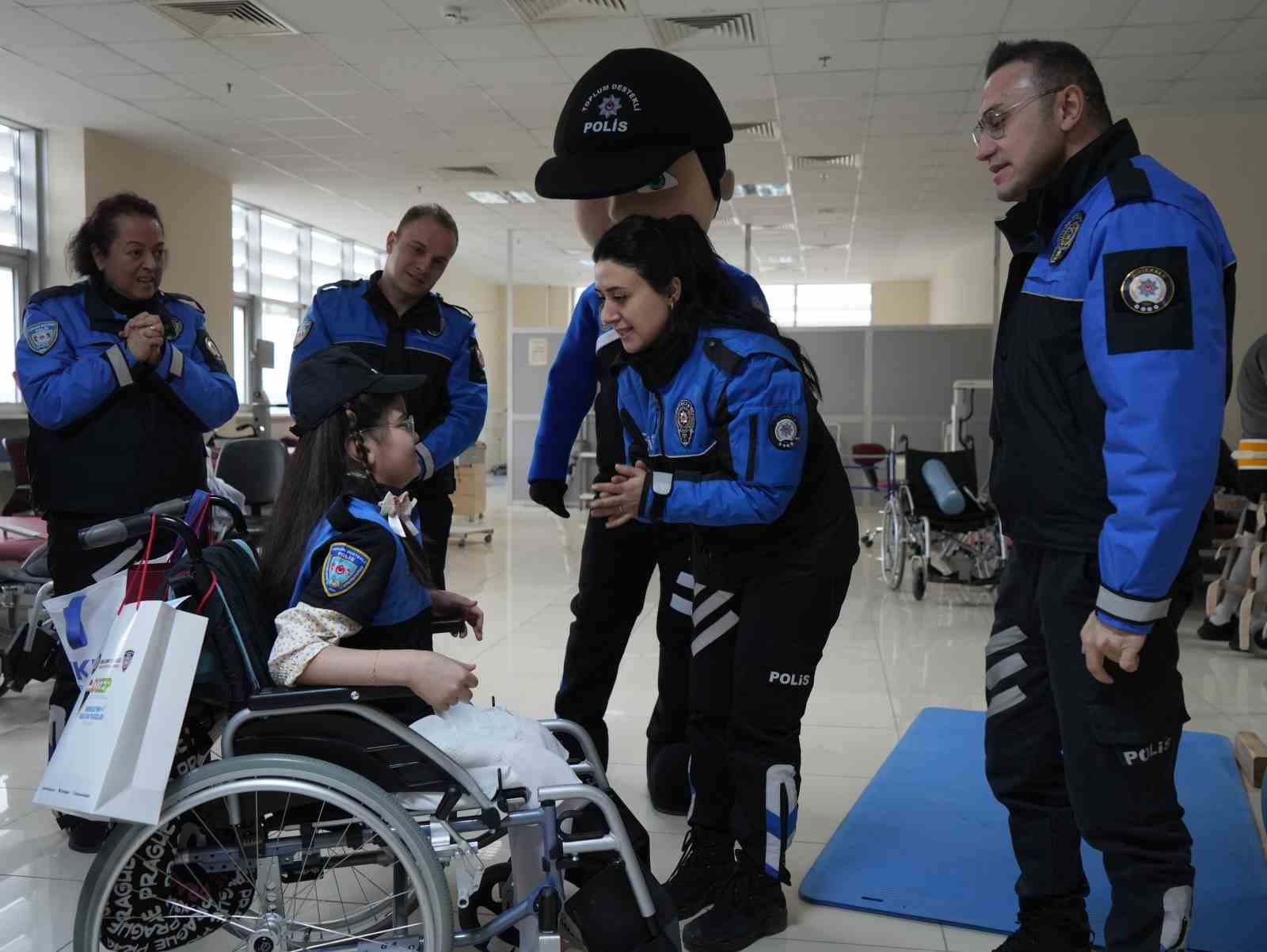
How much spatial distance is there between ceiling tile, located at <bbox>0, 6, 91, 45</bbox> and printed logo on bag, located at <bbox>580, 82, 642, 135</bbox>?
5.04m

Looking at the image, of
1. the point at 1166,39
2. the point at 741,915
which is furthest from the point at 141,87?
the point at 741,915

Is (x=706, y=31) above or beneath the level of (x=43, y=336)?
above

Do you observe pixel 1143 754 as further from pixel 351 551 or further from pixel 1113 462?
pixel 351 551

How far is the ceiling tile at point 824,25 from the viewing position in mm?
5773

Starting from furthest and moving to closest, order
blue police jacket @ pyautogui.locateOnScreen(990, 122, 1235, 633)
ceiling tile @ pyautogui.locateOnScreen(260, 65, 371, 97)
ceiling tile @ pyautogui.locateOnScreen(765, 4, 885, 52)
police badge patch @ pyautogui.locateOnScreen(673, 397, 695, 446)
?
ceiling tile @ pyautogui.locateOnScreen(260, 65, 371, 97)
ceiling tile @ pyautogui.locateOnScreen(765, 4, 885, 52)
police badge patch @ pyautogui.locateOnScreen(673, 397, 695, 446)
blue police jacket @ pyautogui.locateOnScreen(990, 122, 1235, 633)

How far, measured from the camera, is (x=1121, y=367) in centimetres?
139

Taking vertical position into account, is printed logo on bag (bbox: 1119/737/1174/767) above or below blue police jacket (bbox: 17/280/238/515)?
below

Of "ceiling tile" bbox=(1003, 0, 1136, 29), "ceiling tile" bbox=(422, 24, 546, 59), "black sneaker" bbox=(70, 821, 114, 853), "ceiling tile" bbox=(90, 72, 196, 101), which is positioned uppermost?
"ceiling tile" bbox=(1003, 0, 1136, 29)

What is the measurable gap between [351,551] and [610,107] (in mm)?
1103

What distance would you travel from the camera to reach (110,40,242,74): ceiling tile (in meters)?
6.31

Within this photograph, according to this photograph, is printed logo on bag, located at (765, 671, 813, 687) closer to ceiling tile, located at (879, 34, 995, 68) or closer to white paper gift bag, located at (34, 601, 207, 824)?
white paper gift bag, located at (34, 601, 207, 824)

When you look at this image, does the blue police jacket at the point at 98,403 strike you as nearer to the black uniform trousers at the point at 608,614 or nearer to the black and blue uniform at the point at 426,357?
the black and blue uniform at the point at 426,357

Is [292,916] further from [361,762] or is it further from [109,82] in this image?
[109,82]

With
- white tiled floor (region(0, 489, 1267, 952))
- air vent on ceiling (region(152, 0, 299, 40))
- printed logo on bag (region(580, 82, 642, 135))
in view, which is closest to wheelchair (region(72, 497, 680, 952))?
white tiled floor (region(0, 489, 1267, 952))
